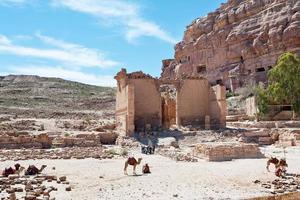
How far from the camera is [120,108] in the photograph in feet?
109

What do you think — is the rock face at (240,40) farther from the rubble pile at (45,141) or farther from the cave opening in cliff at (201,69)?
the rubble pile at (45,141)

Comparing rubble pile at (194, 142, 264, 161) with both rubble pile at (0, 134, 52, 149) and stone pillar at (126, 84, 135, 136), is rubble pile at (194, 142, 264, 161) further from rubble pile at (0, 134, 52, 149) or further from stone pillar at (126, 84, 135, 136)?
rubble pile at (0, 134, 52, 149)

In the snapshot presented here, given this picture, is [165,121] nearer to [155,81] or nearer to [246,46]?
[155,81]

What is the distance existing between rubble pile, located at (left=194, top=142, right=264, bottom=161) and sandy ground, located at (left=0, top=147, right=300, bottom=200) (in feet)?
2.46

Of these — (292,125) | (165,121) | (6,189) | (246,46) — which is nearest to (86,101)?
(246,46)

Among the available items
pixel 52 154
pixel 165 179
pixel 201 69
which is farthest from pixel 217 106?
pixel 201 69

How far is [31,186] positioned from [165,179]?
4907mm

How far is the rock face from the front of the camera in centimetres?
5283

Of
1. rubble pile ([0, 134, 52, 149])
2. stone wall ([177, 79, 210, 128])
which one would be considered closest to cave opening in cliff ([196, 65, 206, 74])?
stone wall ([177, 79, 210, 128])

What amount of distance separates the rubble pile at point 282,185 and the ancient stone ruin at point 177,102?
17.3 metres

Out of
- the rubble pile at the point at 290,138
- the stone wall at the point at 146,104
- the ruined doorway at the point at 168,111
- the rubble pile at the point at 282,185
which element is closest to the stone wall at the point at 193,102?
the stone wall at the point at 146,104

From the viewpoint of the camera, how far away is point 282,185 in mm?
13023

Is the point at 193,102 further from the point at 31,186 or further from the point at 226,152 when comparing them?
the point at 31,186

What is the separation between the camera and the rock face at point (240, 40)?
52.8 meters
